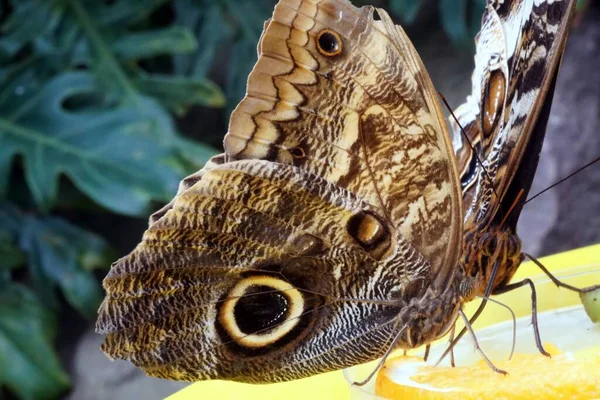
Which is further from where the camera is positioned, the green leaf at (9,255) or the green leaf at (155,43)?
the green leaf at (155,43)

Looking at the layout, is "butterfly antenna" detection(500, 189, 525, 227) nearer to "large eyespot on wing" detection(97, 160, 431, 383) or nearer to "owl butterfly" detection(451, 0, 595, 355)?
"owl butterfly" detection(451, 0, 595, 355)

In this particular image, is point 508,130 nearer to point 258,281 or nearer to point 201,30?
point 258,281

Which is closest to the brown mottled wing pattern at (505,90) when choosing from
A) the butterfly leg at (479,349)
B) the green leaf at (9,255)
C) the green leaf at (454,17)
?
the butterfly leg at (479,349)

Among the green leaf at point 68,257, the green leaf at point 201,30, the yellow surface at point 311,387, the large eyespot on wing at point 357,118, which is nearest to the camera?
the large eyespot on wing at point 357,118

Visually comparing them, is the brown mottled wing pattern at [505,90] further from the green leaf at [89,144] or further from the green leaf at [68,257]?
the green leaf at [68,257]

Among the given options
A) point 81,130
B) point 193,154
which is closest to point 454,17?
point 193,154

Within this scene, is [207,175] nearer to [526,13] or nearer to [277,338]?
[277,338]

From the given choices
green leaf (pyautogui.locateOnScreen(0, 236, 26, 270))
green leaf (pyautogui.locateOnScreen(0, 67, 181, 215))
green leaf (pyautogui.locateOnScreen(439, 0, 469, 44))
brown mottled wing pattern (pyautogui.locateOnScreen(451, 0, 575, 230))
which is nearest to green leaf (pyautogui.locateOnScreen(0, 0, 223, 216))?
green leaf (pyautogui.locateOnScreen(0, 67, 181, 215))
